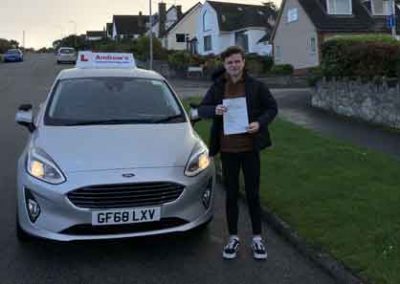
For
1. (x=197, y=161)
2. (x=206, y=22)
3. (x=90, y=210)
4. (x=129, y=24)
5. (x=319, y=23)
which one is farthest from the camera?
(x=129, y=24)

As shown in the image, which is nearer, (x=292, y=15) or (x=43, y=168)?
(x=43, y=168)

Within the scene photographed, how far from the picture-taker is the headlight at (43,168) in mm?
5805

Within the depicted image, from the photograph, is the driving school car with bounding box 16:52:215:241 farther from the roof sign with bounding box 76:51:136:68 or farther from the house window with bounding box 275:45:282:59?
the house window with bounding box 275:45:282:59

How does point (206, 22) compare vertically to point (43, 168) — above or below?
above

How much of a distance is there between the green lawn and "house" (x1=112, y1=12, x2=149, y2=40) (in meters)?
94.7

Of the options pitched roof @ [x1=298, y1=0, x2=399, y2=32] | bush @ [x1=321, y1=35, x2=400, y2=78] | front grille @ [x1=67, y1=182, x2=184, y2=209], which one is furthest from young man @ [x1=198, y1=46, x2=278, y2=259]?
pitched roof @ [x1=298, y1=0, x2=399, y2=32]

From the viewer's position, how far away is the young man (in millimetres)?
5855

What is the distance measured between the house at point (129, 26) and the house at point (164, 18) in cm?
948

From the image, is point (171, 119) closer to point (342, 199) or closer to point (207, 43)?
point (342, 199)

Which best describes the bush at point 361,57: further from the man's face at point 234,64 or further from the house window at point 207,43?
the house window at point 207,43

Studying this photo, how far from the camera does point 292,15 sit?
49031mm

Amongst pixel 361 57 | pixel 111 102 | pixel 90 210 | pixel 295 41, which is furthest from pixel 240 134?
pixel 295 41

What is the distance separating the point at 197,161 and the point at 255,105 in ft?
2.55

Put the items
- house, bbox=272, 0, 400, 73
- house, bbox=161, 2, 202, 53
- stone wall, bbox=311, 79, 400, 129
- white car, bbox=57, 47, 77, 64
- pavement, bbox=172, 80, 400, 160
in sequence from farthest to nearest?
house, bbox=161, 2, 202, 53
white car, bbox=57, 47, 77, 64
house, bbox=272, 0, 400, 73
stone wall, bbox=311, 79, 400, 129
pavement, bbox=172, 80, 400, 160
